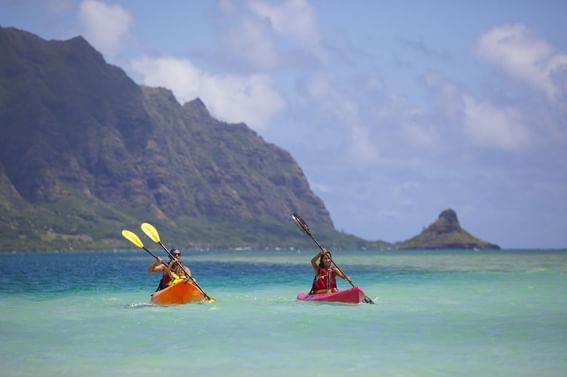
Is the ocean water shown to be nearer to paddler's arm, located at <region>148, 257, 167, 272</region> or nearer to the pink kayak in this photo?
the pink kayak

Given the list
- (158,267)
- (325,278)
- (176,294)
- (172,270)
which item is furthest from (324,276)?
(158,267)

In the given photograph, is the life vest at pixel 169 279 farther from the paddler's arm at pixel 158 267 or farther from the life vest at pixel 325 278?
the life vest at pixel 325 278

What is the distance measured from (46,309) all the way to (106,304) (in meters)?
3.82

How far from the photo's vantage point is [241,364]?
71.1ft

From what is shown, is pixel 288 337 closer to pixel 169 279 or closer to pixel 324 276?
pixel 324 276

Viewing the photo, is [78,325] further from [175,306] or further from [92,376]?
[92,376]

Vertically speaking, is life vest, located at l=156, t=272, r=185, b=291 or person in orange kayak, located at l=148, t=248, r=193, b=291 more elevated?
person in orange kayak, located at l=148, t=248, r=193, b=291

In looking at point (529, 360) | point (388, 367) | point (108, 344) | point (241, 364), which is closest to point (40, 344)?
point (108, 344)

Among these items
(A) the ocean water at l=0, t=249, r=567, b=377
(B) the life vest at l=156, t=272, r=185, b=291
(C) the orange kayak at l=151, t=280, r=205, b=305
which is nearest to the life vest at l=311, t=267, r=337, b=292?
(A) the ocean water at l=0, t=249, r=567, b=377

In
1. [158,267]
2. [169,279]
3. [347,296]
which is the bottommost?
[347,296]

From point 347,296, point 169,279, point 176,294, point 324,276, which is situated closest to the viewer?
point 347,296

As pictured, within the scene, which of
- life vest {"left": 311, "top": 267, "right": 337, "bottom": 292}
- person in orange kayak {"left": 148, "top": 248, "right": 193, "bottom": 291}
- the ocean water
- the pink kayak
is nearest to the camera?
the ocean water

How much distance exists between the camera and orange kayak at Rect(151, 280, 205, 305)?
37.5 metres

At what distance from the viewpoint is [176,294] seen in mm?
37562
